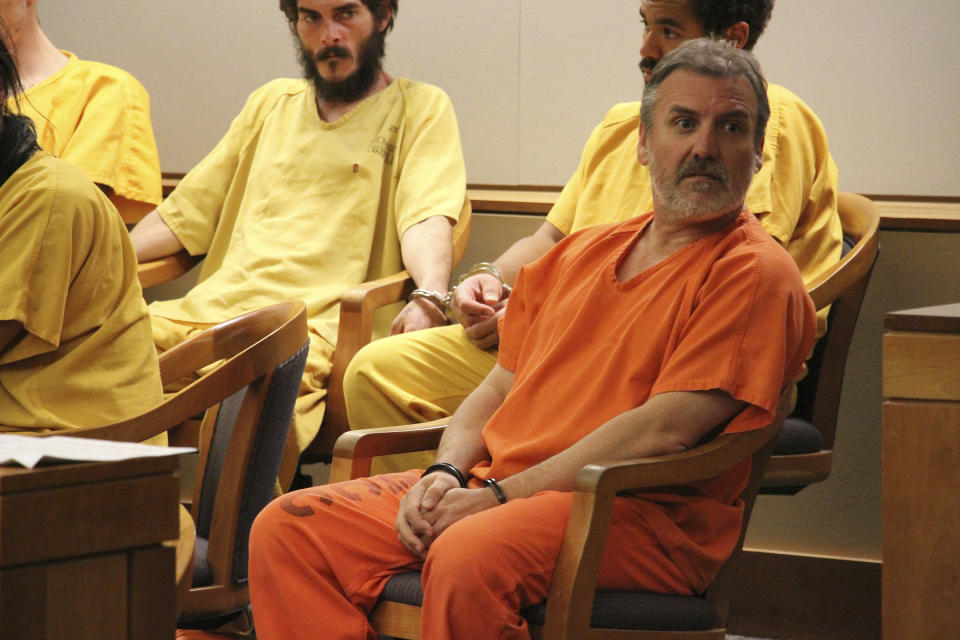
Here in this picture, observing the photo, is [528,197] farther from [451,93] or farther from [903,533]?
[903,533]

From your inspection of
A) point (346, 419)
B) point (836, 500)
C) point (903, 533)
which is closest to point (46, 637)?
point (903, 533)

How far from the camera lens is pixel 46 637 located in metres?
1.20

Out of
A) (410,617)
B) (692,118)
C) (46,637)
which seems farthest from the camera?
(692,118)

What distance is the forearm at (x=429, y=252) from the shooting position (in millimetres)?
3041

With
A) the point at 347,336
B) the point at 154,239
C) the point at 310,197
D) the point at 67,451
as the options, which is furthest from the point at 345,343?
the point at 67,451

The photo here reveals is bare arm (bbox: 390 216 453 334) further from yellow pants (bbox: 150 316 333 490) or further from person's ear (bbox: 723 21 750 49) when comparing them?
person's ear (bbox: 723 21 750 49)

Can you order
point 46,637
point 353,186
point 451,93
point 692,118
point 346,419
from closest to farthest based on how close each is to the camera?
point 46,637, point 692,118, point 346,419, point 353,186, point 451,93

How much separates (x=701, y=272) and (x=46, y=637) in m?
1.11

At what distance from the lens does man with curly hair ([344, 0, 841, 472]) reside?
2725 millimetres

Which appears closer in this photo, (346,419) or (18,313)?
(18,313)

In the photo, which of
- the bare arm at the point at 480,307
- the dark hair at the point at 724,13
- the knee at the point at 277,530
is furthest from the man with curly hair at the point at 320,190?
the knee at the point at 277,530

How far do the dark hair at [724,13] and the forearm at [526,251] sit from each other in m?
0.57

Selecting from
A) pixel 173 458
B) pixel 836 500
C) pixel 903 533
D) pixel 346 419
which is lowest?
pixel 836 500

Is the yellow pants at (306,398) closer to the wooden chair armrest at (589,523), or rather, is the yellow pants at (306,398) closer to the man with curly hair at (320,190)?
the man with curly hair at (320,190)
